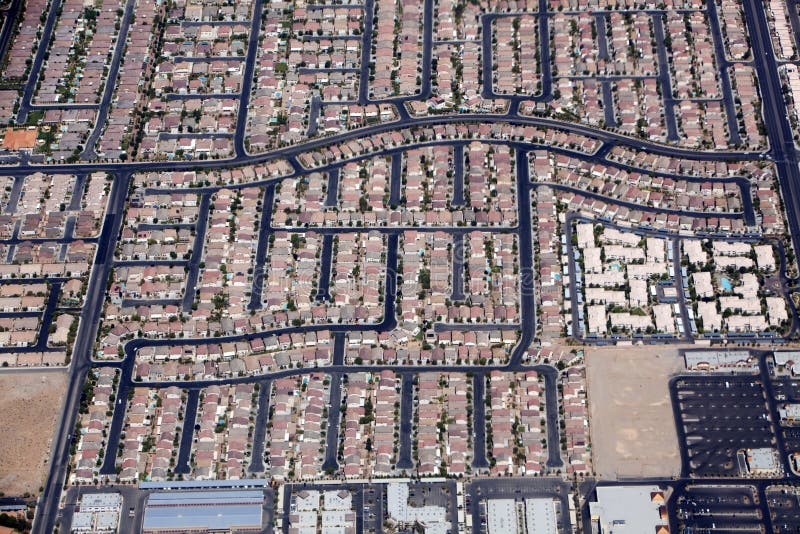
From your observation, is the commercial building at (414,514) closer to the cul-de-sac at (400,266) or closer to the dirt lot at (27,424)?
the cul-de-sac at (400,266)

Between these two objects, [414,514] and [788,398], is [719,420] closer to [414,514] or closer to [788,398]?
[788,398]

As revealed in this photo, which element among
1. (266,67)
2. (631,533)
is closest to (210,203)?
(266,67)

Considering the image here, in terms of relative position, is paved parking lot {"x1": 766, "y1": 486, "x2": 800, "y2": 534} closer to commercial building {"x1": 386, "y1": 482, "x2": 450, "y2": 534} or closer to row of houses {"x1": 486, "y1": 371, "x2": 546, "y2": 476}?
row of houses {"x1": 486, "y1": 371, "x2": 546, "y2": 476}

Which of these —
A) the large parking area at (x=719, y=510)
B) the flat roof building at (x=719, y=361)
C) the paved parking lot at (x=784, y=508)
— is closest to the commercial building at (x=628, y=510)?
the large parking area at (x=719, y=510)

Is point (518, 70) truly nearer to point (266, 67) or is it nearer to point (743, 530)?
point (266, 67)

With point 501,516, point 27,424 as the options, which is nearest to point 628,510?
point 501,516

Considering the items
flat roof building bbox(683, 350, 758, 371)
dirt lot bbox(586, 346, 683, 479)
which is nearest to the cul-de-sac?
dirt lot bbox(586, 346, 683, 479)
